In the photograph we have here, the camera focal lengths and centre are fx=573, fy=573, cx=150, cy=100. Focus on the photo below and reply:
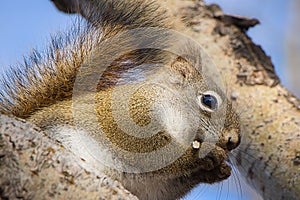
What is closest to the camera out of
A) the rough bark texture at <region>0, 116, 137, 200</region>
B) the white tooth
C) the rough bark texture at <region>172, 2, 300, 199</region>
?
the rough bark texture at <region>0, 116, 137, 200</region>

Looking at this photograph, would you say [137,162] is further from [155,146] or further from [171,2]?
[171,2]

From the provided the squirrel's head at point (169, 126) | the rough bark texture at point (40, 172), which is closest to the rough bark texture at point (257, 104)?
the rough bark texture at point (40, 172)

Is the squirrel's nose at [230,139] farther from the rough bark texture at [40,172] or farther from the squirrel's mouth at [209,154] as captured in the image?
the rough bark texture at [40,172]

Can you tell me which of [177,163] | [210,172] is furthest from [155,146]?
[210,172]

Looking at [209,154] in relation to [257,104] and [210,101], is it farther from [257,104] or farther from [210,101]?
[257,104]

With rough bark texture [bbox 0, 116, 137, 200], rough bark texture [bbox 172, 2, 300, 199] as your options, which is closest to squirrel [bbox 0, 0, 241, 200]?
rough bark texture [bbox 172, 2, 300, 199]

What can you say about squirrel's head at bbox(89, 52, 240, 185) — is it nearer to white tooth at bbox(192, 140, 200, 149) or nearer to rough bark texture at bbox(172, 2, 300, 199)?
white tooth at bbox(192, 140, 200, 149)

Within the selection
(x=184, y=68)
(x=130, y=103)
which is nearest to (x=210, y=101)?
(x=184, y=68)

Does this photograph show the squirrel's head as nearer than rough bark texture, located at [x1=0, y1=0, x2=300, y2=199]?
No

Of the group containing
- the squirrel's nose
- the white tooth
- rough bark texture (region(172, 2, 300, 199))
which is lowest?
rough bark texture (region(172, 2, 300, 199))
